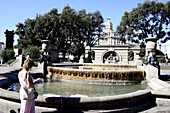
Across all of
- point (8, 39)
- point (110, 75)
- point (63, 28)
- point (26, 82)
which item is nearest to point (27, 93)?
point (26, 82)

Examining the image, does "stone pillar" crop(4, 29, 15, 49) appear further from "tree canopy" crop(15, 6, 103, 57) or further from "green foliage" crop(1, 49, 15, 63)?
"tree canopy" crop(15, 6, 103, 57)

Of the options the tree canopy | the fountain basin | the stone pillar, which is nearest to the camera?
the fountain basin

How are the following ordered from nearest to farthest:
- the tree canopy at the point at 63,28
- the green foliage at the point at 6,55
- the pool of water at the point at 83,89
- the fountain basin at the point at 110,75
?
the pool of water at the point at 83,89 < the fountain basin at the point at 110,75 < the green foliage at the point at 6,55 < the tree canopy at the point at 63,28

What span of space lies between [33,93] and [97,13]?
40.7 metres

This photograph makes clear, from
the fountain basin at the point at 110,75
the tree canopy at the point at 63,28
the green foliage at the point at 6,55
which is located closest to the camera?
the fountain basin at the point at 110,75

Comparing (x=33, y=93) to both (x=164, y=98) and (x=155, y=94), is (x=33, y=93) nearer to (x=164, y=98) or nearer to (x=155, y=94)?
(x=155, y=94)

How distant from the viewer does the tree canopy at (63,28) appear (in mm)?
38656

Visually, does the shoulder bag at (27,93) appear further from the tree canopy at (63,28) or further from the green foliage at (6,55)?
the tree canopy at (63,28)

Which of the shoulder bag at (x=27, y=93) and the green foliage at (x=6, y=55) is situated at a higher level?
the green foliage at (x=6, y=55)

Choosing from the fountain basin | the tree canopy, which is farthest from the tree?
the fountain basin

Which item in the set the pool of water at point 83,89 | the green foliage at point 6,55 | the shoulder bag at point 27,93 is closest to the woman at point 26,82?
the shoulder bag at point 27,93

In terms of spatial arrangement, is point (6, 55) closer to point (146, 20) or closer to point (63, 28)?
point (63, 28)

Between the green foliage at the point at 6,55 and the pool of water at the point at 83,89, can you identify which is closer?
the pool of water at the point at 83,89

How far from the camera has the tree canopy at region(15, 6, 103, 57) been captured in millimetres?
38656
